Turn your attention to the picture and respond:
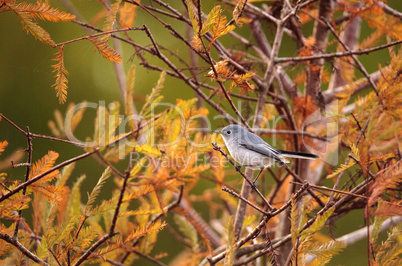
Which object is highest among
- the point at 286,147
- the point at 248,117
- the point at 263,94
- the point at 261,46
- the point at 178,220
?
the point at 261,46

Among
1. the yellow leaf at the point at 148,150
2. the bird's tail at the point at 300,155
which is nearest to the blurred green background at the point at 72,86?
the bird's tail at the point at 300,155

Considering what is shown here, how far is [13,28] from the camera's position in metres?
2.09

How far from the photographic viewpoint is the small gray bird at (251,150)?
1.79 meters

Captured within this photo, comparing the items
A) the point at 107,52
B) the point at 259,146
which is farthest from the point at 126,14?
the point at 259,146

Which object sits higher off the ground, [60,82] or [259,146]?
[60,82]

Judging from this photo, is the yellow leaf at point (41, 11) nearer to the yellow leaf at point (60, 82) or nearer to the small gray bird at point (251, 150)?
the yellow leaf at point (60, 82)

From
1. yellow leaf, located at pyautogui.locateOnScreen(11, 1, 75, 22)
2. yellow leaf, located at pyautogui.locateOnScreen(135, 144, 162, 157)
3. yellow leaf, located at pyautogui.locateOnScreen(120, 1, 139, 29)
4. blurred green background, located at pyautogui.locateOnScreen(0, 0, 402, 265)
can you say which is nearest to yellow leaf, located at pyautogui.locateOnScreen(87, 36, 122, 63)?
yellow leaf, located at pyautogui.locateOnScreen(11, 1, 75, 22)

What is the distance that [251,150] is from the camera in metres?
2.02

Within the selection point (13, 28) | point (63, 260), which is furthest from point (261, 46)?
point (63, 260)

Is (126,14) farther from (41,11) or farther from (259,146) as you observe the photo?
(259,146)

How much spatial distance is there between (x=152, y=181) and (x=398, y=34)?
1.11 meters

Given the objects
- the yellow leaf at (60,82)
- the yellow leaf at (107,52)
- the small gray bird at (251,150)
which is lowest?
the small gray bird at (251,150)

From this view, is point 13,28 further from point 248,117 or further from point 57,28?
point 248,117

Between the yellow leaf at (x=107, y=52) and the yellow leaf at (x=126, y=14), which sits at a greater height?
the yellow leaf at (x=126, y=14)
